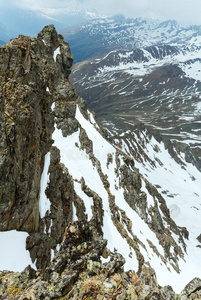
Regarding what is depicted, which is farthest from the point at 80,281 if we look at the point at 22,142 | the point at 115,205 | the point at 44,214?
the point at 115,205

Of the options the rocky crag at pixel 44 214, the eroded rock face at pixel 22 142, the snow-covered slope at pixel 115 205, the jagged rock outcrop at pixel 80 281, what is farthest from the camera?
the snow-covered slope at pixel 115 205

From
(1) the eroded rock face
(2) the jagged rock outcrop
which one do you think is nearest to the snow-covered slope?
(1) the eroded rock face

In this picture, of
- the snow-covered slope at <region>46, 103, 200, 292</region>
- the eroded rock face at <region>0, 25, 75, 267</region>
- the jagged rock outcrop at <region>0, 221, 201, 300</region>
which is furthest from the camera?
the snow-covered slope at <region>46, 103, 200, 292</region>

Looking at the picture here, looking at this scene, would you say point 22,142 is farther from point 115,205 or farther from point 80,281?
point 115,205

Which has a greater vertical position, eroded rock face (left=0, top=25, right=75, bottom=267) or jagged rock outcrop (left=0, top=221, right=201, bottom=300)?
eroded rock face (left=0, top=25, right=75, bottom=267)

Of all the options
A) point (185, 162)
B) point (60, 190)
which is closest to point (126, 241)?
point (60, 190)

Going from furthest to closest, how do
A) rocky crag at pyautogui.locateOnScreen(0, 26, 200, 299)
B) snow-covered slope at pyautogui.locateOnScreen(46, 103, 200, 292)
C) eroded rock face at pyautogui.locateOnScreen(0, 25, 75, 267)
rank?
snow-covered slope at pyautogui.locateOnScreen(46, 103, 200, 292) < eroded rock face at pyautogui.locateOnScreen(0, 25, 75, 267) < rocky crag at pyautogui.locateOnScreen(0, 26, 200, 299)

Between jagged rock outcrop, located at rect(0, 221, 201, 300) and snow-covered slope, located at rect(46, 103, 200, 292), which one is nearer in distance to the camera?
jagged rock outcrop, located at rect(0, 221, 201, 300)

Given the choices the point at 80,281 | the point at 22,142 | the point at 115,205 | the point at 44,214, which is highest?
the point at 115,205

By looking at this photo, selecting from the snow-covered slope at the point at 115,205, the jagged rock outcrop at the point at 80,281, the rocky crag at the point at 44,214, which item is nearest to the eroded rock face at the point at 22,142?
the rocky crag at the point at 44,214

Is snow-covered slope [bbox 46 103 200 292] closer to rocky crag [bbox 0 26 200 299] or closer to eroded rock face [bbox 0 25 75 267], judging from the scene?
rocky crag [bbox 0 26 200 299]

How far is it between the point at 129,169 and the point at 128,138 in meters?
94.6

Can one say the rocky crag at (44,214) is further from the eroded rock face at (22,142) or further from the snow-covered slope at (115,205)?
the snow-covered slope at (115,205)

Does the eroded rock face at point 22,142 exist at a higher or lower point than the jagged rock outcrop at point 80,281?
higher
